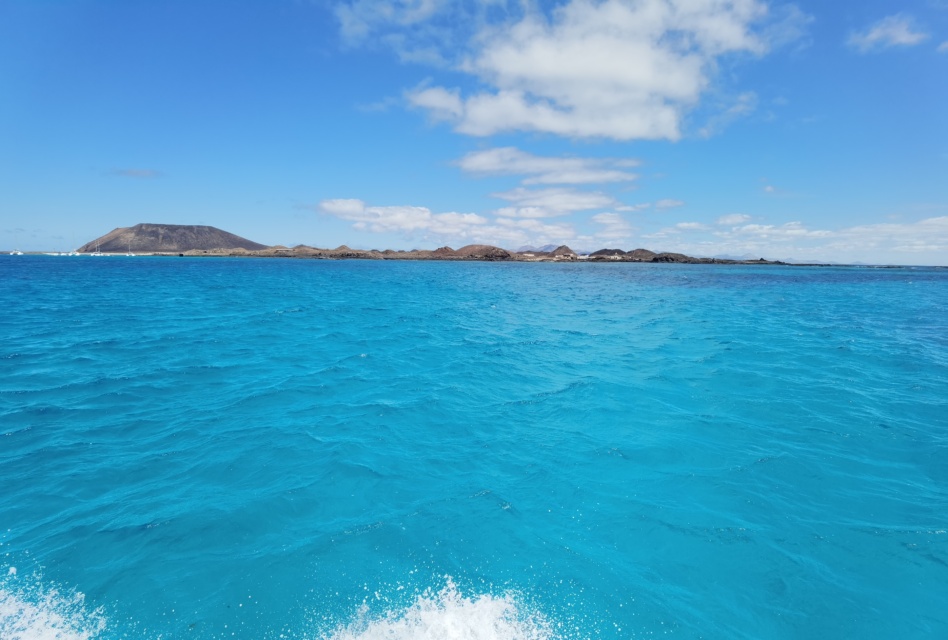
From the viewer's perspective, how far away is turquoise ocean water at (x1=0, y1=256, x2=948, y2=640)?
4973mm

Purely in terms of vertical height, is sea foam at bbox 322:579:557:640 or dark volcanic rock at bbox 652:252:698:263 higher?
dark volcanic rock at bbox 652:252:698:263

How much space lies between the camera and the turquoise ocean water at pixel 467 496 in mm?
4973

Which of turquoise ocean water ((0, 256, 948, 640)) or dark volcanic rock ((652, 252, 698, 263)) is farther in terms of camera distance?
dark volcanic rock ((652, 252, 698, 263))

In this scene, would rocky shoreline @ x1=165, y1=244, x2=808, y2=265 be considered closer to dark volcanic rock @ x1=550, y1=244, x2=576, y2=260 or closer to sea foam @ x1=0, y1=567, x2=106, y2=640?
dark volcanic rock @ x1=550, y1=244, x2=576, y2=260

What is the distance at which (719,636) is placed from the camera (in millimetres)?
4703

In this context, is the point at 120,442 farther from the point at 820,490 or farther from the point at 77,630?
the point at 820,490

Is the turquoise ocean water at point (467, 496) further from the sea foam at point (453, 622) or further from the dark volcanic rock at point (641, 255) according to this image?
the dark volcanic rock at point (641, 255)

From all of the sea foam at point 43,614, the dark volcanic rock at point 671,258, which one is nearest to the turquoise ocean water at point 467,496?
the sea foam at point 43,614

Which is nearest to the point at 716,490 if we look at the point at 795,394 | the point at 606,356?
the point at 795,394

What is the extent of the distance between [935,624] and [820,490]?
8.97 ft

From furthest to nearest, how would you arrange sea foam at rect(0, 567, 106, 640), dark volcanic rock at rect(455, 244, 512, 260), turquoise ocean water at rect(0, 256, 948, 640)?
dark volcanic rock at rect(455, 244, 512, 260)
turquoise ocean water at rect(0, 256, 948, 640)
sea foam at rect(0, 567, 106, 640)

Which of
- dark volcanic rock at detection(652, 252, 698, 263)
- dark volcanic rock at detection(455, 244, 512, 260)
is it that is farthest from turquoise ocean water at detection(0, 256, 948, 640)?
dark volcanic rock at detection(652, 252, 698, 263)

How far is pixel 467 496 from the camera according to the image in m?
7.21

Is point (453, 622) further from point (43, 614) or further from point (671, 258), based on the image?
point (671, 258)
